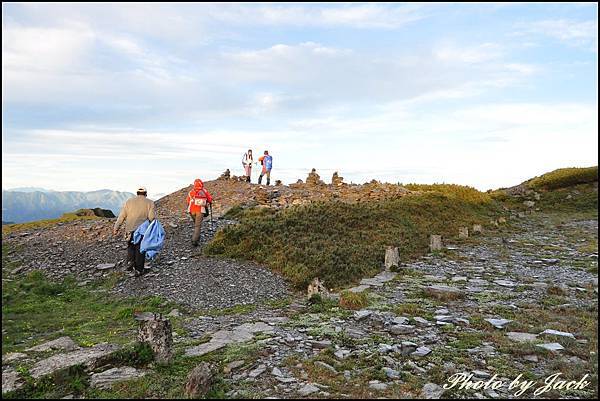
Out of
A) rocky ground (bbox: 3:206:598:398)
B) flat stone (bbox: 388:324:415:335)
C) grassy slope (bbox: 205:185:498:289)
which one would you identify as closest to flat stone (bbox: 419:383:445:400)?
rocky ground (bbox: 3:206:598:398)

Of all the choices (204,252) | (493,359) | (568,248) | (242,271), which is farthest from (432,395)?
(568,248)

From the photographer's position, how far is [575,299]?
1041 centimetres

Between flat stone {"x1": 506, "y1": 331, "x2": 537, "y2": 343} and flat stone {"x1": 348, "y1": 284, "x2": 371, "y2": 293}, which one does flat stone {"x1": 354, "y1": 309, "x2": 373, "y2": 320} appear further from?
flat stone {"x1": 506, "y1": 331, "x2": 537, "y2": 343}

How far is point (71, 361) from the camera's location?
21.9ft

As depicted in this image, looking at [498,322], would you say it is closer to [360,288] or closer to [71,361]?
[360,288]

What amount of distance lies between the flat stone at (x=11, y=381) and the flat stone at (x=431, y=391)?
5560 mm

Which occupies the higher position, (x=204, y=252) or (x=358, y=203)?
(x=358, y=203)

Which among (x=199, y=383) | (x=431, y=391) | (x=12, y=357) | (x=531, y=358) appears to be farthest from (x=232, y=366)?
(x=531, y=358)

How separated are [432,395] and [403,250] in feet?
39.2

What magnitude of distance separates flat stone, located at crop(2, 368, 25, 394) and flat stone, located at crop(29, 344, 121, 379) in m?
0.20

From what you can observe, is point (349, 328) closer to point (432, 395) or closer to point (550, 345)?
point (432, 395)

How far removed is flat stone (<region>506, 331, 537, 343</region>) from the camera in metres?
7.63

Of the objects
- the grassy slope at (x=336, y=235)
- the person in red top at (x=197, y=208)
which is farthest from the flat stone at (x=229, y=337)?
the person in red top at (x=197, y=208)

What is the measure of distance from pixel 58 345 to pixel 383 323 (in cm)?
634
